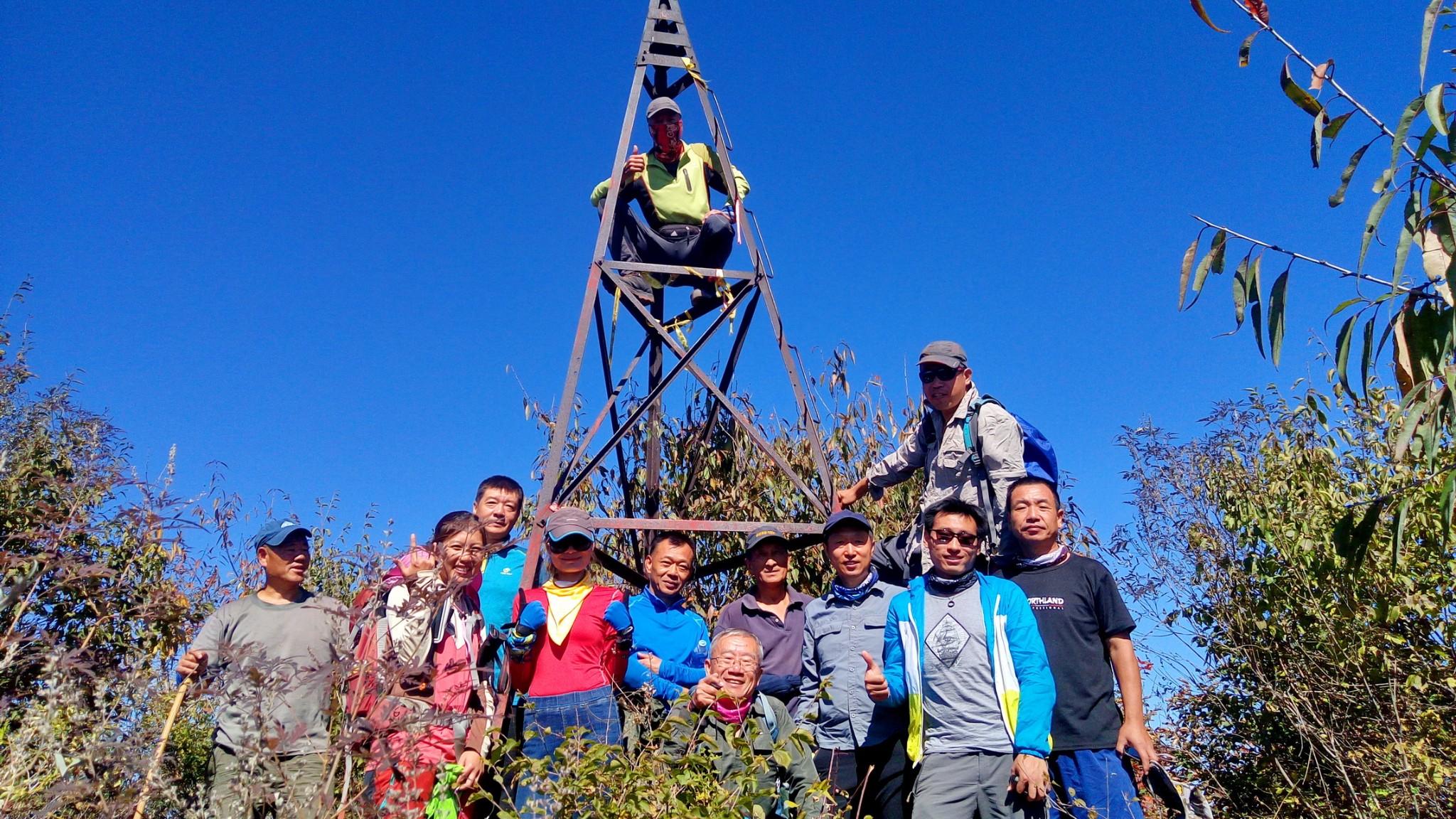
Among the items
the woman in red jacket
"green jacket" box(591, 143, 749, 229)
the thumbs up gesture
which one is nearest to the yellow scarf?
the woman in red jacket

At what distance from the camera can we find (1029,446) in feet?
14.3

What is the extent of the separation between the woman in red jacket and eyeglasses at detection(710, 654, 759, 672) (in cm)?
44

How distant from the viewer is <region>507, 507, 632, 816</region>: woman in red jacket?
3.78m

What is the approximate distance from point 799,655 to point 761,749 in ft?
4.15

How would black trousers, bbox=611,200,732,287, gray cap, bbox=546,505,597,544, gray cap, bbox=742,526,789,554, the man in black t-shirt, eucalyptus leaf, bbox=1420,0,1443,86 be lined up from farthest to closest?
black trousers, bbox=611,200,732,287, gray cap, bbox=742,526,789,554, gray cap, bbox=546,505,597,544, the man in black t-shirt, eucalyptus leaf, bbox=1420,0,1443,86

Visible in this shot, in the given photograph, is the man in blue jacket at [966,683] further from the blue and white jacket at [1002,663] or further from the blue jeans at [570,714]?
the blue jeans at [570,714]

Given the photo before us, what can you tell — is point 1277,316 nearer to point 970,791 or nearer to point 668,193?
point 970,791

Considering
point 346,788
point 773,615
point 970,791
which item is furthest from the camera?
point 773,615

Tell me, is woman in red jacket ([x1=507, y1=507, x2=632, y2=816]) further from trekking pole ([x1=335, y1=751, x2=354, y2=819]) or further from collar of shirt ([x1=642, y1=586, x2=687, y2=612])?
trekking pole ([x1=335, y1=751, x2=354, y2=819])

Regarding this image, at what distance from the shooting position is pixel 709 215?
19.4 ft

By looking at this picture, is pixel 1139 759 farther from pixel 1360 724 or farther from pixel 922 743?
pixel 1360 724

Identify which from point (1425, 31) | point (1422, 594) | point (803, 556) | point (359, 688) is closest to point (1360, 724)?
point (1422, 594)

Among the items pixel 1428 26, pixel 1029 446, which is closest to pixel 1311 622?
pixel 1029 446

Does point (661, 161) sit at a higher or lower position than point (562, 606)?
higher
